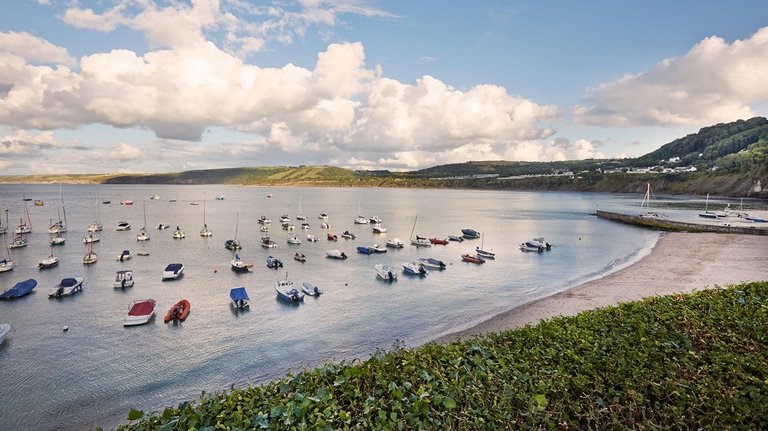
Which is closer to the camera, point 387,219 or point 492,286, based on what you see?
point 492,286

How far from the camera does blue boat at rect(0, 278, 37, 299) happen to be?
1554 inches

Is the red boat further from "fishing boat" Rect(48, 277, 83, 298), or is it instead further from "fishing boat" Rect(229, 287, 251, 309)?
"fishing boat" Rect(48, 277, 83, 298)

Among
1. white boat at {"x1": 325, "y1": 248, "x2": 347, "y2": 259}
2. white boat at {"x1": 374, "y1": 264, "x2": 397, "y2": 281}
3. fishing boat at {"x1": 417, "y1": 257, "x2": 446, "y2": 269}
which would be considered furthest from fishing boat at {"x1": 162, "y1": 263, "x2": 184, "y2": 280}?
fishing boat at {"x1": 417, "y1": 257, "x2": 446, "y2": 269}

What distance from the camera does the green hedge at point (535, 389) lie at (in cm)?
766

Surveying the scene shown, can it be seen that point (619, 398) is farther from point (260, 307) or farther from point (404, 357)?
point (260, 307)

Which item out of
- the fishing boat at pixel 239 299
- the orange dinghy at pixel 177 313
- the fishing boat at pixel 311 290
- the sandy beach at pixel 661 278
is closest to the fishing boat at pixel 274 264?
the fishing boat at pixel 311 290

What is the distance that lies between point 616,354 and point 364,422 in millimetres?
6579

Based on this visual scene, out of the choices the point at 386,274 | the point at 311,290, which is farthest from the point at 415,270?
the point at 311,290

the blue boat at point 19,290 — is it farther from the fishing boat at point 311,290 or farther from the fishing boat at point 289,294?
the fishing boat at point 311,290

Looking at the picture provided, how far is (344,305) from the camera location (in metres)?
37.9

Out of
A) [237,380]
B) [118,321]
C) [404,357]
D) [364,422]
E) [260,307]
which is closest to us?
[364,422]

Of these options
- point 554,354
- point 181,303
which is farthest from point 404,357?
point 181,303

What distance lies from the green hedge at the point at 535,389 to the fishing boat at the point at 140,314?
92.9ft

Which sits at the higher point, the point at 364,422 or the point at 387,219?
the point at 364,422
